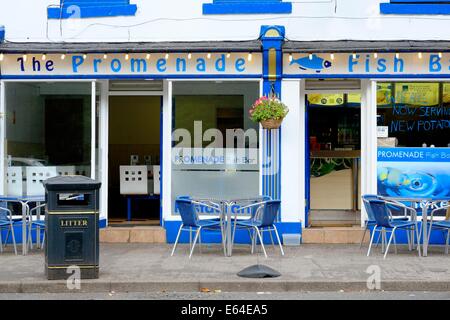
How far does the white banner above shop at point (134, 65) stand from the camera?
12711 mm

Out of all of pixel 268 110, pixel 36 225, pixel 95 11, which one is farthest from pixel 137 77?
pixel 36 225

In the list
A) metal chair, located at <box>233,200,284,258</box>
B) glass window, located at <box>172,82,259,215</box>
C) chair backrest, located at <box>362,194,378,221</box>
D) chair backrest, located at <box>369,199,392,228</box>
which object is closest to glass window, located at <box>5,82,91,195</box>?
glass window, located at <box>172,82,259,215</box>

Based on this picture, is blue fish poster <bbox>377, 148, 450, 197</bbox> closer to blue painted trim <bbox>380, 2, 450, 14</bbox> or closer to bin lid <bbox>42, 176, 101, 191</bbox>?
blue painted trim <bbox>380, 2, 450, 14</bbox>

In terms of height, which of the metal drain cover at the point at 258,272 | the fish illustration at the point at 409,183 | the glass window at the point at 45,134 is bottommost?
the metal drain cover at the point at 258,272

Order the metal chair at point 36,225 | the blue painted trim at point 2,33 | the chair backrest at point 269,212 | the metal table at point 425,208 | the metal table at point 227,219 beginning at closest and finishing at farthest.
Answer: the chair backrest at point 269,212, the metal table at point 227,219, the metal table at point 425,208, the metal chair at point 36,225, the blue painted trim at point 2,33

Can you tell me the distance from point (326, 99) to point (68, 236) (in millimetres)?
6541

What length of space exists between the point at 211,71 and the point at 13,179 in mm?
4209

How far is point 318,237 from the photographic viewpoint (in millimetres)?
12797

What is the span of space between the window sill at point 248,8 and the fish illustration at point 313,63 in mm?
933

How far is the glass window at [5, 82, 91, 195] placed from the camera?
13.2m

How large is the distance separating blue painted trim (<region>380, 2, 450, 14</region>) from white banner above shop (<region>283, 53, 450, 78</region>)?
0.81 m

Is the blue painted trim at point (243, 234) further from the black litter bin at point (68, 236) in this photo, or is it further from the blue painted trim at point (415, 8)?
the blue painted trim at point (415, 8)

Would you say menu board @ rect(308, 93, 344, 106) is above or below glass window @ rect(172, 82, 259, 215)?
above

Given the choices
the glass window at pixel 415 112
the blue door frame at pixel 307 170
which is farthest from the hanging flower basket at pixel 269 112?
A: the glass window at pixel 415 112
